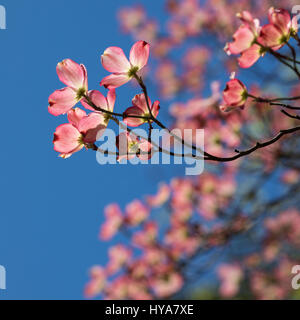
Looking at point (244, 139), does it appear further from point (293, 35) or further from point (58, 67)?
point (58, 67)

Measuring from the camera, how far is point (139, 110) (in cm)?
113

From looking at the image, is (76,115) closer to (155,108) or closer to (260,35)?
(155,108)

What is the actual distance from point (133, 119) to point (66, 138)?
0.71ft

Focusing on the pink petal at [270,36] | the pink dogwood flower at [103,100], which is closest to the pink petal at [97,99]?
the pink dogwood flower at [103,100]

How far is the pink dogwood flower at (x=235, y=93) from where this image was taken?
1174 mm

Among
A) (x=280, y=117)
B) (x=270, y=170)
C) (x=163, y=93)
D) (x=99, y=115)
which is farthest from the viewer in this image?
(x=163, y=93)

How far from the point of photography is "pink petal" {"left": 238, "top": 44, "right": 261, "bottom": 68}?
114cm

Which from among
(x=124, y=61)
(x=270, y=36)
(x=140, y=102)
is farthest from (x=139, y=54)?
(x=270, y=36)

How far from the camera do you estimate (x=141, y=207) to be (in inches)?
174

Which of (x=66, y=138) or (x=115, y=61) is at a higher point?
(x=115, y=61)

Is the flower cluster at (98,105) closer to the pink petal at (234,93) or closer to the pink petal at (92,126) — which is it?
the pink petal at (92,126)

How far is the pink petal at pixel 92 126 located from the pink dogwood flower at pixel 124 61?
126 mm
